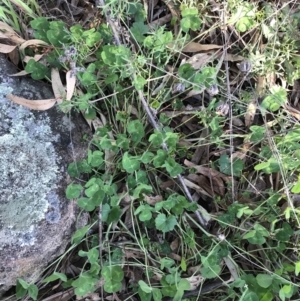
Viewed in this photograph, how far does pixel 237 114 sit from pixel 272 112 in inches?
6.2

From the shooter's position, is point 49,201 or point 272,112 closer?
point 49,201

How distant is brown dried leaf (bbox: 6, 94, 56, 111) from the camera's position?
188 cm

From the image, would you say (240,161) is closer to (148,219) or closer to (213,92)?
(213,92)

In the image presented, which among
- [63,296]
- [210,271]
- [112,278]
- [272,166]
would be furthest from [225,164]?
[63,296]

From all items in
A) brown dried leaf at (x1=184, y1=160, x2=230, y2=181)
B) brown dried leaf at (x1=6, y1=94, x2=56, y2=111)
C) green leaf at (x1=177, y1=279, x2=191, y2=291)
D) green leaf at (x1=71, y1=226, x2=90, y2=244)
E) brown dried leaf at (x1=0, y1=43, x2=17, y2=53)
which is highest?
brown dried leaf at (x1=0, y1=43, x2=17, y2=53)

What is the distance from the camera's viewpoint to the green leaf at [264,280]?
177 cm

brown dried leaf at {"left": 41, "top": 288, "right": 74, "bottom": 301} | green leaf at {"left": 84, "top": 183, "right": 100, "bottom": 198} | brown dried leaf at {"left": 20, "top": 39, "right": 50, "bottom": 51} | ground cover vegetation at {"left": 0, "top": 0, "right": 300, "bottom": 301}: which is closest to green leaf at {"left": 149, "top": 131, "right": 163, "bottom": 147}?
ground cover vegetation at {"left": 0, "top": 0, "right": 300, "bottom": 301}

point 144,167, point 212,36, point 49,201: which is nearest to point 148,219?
point 144,167

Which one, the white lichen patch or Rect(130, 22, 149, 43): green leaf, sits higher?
Rect(130, 22, 149, 43): green leaf

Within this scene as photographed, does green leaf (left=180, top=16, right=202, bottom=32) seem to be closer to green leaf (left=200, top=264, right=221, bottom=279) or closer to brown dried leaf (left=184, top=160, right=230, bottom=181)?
brown dried leaf (left=184, top=160, right=230, bottom=181)

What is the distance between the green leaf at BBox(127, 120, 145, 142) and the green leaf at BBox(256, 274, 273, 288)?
71 cm

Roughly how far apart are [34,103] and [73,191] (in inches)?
15.4

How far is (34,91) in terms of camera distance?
195cm

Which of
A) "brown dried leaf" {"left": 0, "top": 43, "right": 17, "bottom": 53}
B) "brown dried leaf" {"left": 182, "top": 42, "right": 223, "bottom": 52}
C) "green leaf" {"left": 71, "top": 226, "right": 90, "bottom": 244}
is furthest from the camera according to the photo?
"brown dried leaf" {"left": 182, "top": 42, "right": 223, "bottom": 52}
